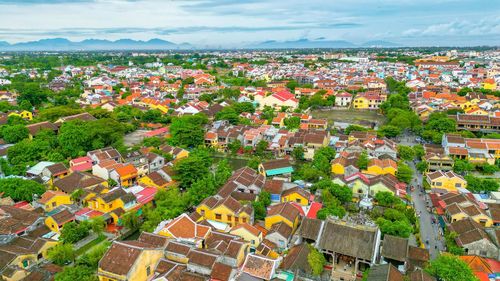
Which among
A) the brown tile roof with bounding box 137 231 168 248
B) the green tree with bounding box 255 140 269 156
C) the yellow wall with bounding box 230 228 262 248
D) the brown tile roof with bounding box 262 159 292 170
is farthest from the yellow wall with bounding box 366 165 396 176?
the brown tile roof with bounding box 137 231 168 248

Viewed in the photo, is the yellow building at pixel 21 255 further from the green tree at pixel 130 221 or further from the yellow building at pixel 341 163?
the yellow building at pixel 341 163

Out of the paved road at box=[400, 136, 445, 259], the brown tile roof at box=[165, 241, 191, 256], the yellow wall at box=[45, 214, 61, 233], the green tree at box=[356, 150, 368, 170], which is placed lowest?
the paved road at box=[400, 136, 445, 259]

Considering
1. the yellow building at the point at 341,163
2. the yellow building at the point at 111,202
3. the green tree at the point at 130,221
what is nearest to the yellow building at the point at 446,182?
the yellow building at the point at 341,163

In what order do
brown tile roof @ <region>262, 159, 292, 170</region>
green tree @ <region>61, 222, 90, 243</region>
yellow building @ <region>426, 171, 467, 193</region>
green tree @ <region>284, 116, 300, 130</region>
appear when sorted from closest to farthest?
green tree @ <region>61, 222, 90, 243</region>
yellow building @ <region>426, 171, 467, 193</region>
brown tile roof @ <region>262, 159, 292, 170</region>
green tree @ <region>284, 116, 300, 130</region>

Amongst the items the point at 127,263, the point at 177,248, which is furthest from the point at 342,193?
the point at 127,263

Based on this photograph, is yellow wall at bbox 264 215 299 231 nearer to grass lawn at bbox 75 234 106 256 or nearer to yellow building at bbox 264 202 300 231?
yellow building at bbox 264 202 300 231

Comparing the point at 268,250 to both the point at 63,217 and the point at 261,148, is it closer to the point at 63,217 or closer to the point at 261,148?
the point at 63,217
